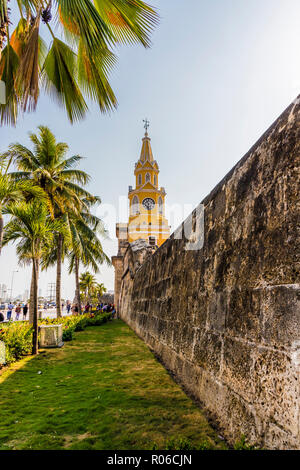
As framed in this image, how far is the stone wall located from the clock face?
3295 centimetres

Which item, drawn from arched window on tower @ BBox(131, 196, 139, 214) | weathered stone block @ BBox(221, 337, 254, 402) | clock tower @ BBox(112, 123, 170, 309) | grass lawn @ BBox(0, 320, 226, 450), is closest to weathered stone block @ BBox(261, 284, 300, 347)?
weathered stone block @ BBox(221, 337, 254, 402)

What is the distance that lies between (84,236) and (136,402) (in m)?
17.3

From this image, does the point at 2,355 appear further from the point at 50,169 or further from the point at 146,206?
the point at 146,206

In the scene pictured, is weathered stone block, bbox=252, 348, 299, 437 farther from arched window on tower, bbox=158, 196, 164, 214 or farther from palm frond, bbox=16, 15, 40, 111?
arched window on tower, bbox=158, 196, 164, 214

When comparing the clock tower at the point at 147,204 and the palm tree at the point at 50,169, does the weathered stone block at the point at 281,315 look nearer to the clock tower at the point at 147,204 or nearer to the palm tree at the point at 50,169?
the palm tree at the point at 50,169

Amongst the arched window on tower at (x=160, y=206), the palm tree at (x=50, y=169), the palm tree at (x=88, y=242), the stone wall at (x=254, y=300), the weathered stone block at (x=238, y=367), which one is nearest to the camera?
the stone wall at (x=254, y=300)

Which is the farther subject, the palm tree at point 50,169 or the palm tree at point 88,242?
the palm tree at point 88,242

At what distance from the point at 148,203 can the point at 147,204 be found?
199 mm

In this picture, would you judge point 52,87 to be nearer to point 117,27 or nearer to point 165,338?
point 117,27

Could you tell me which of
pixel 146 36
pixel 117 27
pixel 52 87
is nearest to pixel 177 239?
pixel 146 36

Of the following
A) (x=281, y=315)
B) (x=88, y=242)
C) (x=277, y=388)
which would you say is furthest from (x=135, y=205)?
(x=277, y=388)

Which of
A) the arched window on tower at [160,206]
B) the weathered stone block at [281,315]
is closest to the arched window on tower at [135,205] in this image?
the arched window on tower at [160,206]

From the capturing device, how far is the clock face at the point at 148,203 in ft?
119
